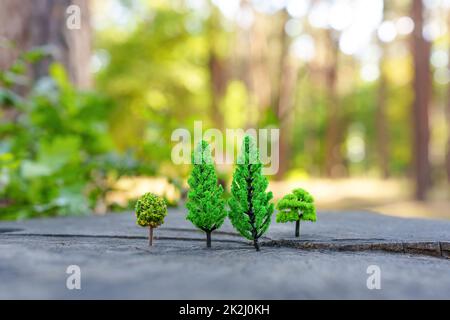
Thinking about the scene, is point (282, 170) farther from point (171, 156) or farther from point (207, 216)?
point (207, 216)

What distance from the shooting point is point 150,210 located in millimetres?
2969

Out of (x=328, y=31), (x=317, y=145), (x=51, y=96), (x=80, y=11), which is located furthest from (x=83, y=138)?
(x=317, y=145)

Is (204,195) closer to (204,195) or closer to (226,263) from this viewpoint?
(204,195)

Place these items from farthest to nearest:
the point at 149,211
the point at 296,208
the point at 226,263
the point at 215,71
Answer: 1. the point at 215,71
2. the point at 296,208
3. the point at 149,211
4. the point at 226,263

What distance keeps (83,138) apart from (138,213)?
402 cm

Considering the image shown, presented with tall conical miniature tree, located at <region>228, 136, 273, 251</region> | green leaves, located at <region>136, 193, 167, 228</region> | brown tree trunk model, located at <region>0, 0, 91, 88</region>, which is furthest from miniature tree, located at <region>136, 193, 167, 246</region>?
brown tree trunk model, located at <region>0, 0, 91, 88</region>

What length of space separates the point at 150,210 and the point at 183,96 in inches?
774

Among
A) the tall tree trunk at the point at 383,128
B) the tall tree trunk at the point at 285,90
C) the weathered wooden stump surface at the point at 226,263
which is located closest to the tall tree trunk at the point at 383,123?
the tall tree trunk at the point at 383,128

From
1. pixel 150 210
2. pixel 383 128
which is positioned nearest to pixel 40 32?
pixel 150 210

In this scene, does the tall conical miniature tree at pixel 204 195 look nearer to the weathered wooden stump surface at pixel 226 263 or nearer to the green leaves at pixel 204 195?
the green leaves at pixel 204 195

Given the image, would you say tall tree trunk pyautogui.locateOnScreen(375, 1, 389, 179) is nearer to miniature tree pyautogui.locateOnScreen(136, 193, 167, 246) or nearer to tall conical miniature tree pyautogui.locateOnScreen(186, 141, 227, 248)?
tall conical miniature tree pyautogui.locateOnScreen(186, 141, 227, 248)

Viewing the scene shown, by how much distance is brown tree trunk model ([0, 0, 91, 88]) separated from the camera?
6688mm
